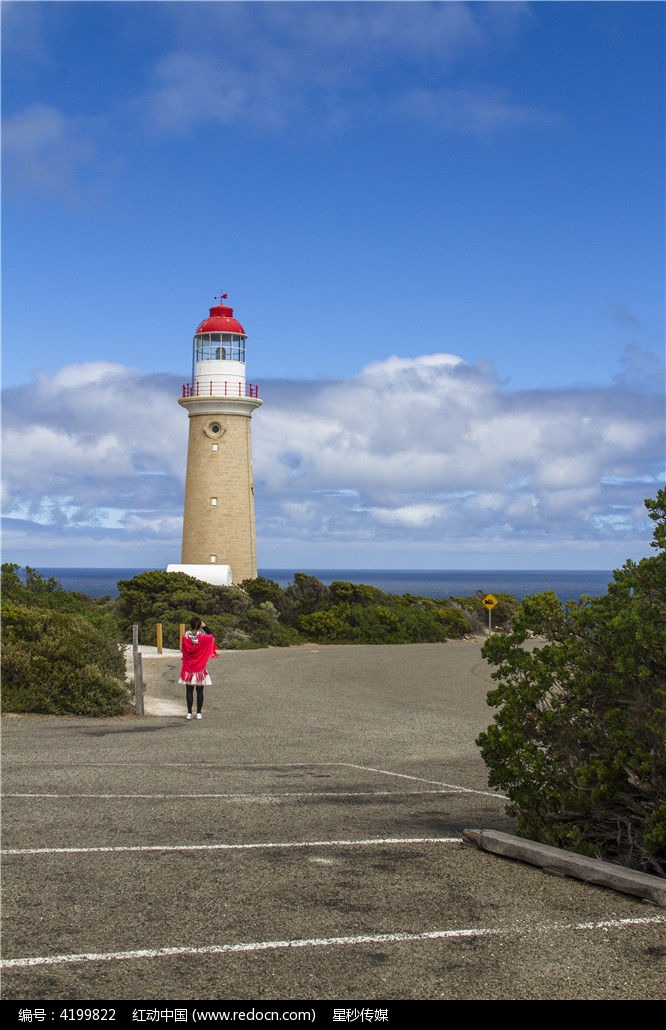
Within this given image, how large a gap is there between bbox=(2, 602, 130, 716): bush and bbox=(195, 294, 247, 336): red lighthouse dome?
26990mm

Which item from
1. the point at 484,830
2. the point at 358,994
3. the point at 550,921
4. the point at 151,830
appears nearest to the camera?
the point at 358,994

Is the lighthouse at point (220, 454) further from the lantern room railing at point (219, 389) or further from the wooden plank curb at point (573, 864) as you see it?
the wooden plank curb at point (573, 864)

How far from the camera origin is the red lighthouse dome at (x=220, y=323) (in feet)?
144

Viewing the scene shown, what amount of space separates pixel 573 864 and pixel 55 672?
12.3 metres

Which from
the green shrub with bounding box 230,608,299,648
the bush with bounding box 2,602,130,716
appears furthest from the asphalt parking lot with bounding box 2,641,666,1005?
the green shrub with bounding box 230,608,299,648

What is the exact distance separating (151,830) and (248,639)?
2831 centimetres

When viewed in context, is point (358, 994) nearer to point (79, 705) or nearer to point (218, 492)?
point (79, 705)

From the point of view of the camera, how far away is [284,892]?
20.7ft

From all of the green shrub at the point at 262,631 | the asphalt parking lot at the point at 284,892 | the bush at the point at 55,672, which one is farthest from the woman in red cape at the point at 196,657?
the green shrub at the point at 262,631

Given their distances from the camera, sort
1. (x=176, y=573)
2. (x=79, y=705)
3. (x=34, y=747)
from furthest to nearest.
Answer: (x=176, y=573) → (x=79, y=705) → (x=34, y=747)

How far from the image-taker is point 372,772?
37.9 ft

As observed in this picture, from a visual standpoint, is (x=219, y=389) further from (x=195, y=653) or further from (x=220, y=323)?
(x=195, y=653)

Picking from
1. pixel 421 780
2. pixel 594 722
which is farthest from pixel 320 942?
pixel 421 780

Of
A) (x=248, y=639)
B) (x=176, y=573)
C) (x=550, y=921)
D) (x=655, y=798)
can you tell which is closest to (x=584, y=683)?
(x=655, y=798)
